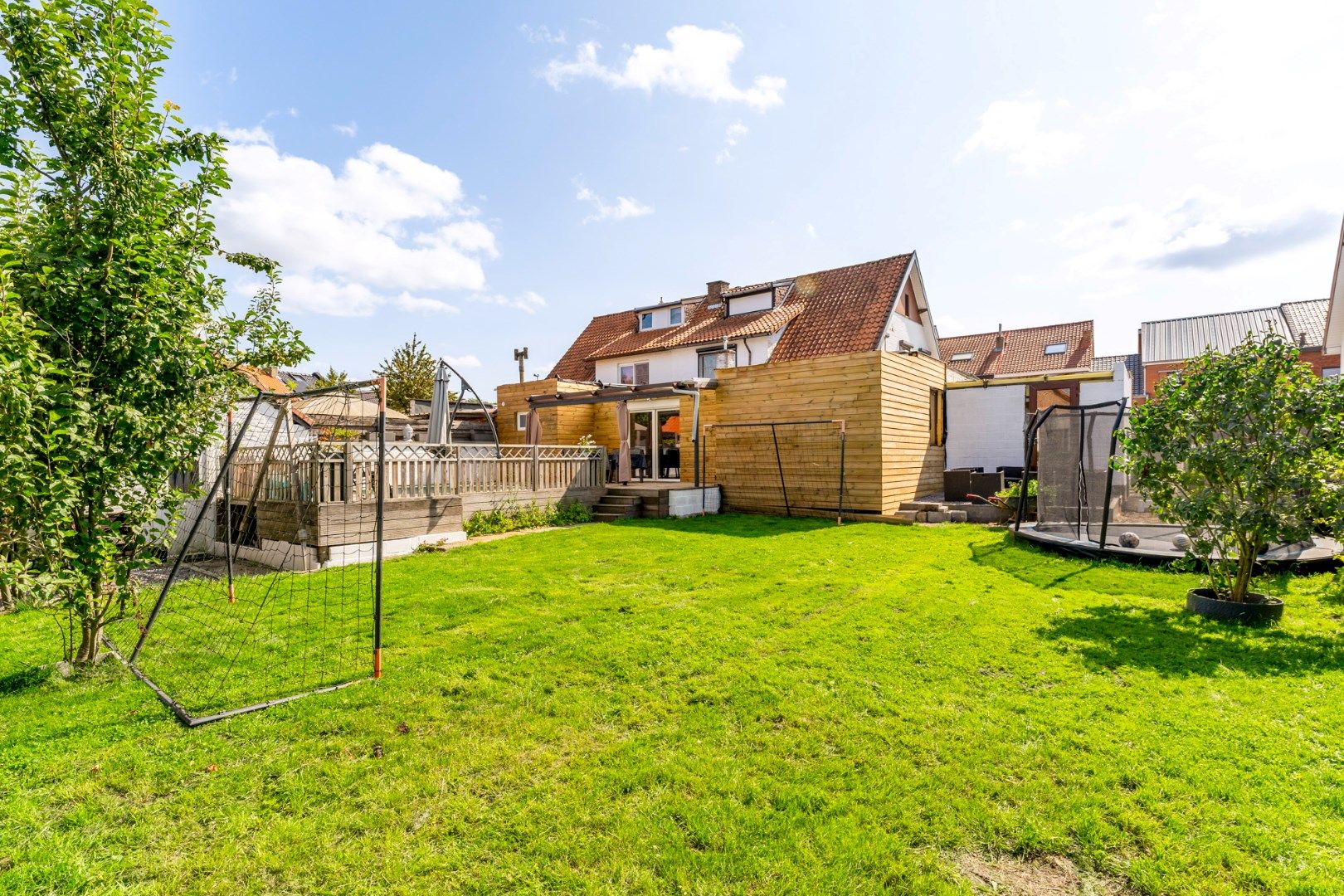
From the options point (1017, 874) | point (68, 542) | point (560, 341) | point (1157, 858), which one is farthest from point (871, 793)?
point (560, 341)

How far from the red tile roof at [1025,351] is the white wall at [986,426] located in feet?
46.9

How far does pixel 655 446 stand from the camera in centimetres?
1639

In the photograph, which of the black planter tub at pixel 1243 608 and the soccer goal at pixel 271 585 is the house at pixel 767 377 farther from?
the soccer goal at pixel 271 585

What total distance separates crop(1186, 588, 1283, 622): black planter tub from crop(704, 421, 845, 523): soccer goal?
256 inches

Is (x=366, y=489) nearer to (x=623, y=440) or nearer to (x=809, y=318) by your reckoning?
(x=623, y=440)

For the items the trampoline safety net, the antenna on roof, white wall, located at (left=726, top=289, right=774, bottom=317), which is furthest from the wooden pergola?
white wall, located at (left=726, top=289, right=774, bottom=317)

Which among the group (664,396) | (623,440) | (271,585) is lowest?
(271,585)

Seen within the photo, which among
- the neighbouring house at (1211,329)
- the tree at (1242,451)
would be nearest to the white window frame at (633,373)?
the tree at (1242,451)

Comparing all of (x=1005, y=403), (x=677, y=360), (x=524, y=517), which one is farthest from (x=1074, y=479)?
(x=677, y=360)

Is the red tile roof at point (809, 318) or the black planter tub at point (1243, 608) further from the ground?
the red tile roof at point (809, 318)

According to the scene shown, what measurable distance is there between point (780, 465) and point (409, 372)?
19.8 m

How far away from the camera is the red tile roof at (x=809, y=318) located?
17.5 metres

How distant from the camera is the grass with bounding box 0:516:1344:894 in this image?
2.15 metres

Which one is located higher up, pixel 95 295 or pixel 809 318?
pixel 809 318
